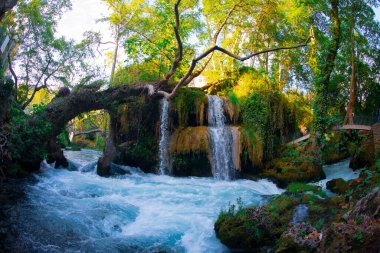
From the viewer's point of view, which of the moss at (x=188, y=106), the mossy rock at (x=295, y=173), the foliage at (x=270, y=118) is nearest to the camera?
the mossy rock at (x=295, y=173)

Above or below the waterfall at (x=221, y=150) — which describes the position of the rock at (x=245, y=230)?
below

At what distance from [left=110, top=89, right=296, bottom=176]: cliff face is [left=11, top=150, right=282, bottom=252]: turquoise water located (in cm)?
272

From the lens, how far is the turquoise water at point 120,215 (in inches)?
213

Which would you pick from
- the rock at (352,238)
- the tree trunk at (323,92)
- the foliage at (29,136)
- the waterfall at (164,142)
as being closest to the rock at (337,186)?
the tree trunk at (323,92)

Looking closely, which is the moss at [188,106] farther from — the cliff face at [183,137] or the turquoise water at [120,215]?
the turquoise water at [120,215]

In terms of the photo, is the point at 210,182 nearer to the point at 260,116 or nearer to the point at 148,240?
the point at 260,116

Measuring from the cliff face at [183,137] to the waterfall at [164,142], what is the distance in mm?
168

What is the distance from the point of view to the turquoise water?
541cm

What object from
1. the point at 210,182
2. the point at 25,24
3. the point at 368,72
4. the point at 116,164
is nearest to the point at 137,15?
the point at 25,24

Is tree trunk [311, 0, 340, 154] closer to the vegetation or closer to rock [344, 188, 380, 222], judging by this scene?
the vegetation

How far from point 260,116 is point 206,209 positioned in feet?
25.8

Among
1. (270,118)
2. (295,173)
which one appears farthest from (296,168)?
(270,118)

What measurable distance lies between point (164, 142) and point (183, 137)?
1.01 meters

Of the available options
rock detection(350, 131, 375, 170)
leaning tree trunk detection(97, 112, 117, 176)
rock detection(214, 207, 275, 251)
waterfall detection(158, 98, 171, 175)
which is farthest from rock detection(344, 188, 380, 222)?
leaning tree trunk detection(97, 112, 117, 176)
